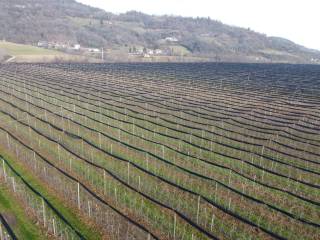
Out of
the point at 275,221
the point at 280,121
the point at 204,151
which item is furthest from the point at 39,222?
the point at 280,121

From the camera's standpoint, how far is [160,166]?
23953mm

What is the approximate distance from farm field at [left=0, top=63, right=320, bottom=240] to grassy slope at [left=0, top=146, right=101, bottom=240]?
0.06 m

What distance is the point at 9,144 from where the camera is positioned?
2694 cm

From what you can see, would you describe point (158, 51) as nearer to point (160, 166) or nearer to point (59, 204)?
point (160, 166)

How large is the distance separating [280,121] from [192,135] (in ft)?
33.1

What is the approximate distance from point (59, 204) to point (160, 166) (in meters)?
7.29

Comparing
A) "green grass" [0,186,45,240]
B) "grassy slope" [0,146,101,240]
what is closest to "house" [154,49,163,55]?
"grassy slope" [0,146,101,240]

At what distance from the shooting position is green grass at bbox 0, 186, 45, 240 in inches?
639

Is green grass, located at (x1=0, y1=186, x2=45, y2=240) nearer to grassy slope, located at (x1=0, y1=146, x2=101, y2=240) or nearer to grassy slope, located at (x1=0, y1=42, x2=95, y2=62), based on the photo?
grassy slope, located at (x1=0, y1=146, x2=101, y2=240)

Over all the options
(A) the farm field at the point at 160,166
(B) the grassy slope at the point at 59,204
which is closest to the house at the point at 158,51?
(A) the farm field at the point at 160,166

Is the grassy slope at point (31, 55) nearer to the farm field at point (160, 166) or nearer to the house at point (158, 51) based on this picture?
the house at point (158, 51)

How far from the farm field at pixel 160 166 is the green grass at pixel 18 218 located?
11cm

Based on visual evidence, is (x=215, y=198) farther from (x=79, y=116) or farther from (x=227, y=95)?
(x=227, y=95)

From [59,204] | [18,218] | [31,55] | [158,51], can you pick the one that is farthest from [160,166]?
[158,51]
